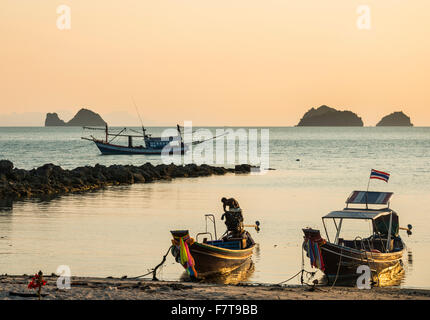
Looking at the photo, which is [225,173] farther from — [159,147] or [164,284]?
[164,284]

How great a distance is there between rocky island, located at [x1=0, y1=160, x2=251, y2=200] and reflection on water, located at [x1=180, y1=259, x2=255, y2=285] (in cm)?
Result: 2375

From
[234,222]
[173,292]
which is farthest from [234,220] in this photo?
[173,292]

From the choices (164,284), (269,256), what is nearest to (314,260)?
(269,256)

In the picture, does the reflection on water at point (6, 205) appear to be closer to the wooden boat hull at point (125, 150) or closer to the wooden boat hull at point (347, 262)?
the wooden boat hull at point (347, 262)

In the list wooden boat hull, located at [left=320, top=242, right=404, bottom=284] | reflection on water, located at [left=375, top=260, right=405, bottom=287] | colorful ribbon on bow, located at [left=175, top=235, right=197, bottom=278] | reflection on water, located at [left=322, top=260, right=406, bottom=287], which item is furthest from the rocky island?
reflection on water, located at [left=375, top=260, right=405, bottom=287]

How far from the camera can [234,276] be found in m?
22.2

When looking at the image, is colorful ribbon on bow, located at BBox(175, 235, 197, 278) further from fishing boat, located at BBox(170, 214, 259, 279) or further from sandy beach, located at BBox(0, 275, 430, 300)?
sandy beach, located at BBox(0, 275, 430, 300)

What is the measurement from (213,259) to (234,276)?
2.70 feet

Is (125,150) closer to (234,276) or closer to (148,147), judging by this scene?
(148,147)

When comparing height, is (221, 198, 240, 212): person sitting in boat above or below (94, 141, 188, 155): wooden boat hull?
below

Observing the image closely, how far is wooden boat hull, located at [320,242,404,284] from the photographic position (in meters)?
22.0

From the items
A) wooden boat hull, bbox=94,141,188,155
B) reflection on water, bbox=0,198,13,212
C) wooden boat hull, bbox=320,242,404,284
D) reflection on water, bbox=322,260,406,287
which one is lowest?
reflection on water, bbox=322,260,406,287

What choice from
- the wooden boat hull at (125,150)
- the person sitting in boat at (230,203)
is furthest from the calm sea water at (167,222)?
the wooden boat hull at (125,150)
